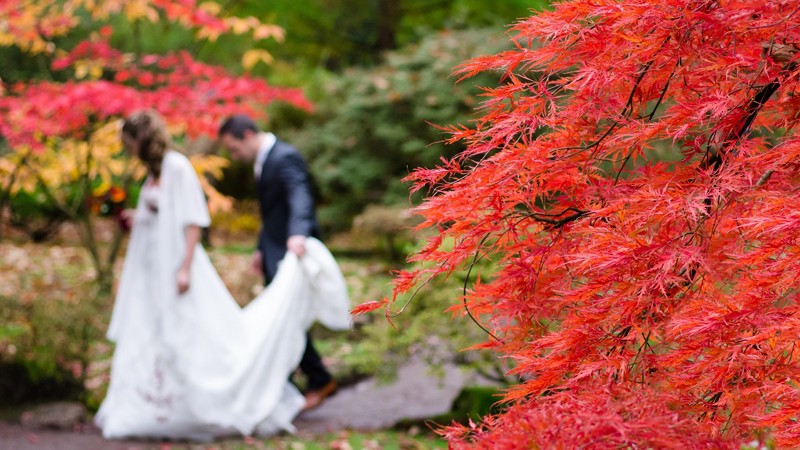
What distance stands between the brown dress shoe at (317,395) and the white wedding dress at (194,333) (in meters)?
0.34

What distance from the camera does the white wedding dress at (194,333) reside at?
17.0 feet

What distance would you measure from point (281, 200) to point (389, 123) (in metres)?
6.73

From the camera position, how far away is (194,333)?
524 centimetres

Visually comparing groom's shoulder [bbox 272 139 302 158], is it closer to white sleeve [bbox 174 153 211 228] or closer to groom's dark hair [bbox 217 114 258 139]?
groom's dark hair [bbox 217 114 258 139]

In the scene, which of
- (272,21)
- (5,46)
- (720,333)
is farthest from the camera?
(272,21)

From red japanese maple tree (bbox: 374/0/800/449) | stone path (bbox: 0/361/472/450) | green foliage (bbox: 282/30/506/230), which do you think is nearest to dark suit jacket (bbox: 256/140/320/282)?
stone path (bbox: 0/361/472/450)

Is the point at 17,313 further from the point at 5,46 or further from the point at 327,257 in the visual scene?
the point at 5,46

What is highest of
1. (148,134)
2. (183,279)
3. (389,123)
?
(148,134)

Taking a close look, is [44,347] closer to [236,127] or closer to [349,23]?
[236,127]

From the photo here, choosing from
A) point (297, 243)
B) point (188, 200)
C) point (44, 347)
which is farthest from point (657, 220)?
point (44, 347)

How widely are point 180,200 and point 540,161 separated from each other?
11.4 feet

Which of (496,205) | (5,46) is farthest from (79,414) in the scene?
(5,46)

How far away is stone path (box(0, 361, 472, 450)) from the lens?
4.96 meters

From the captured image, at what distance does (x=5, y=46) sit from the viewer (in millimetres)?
12844
